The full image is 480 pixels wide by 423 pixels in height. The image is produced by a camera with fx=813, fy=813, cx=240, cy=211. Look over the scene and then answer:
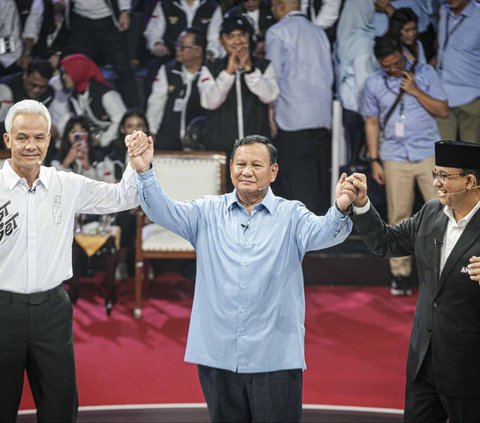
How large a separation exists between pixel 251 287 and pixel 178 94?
171 inches

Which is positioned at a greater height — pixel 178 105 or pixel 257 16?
pixel 257 16

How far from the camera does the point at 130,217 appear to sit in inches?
285

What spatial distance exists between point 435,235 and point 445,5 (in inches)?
169

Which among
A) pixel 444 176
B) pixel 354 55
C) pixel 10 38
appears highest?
pixel 10 38

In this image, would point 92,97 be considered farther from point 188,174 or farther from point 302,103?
point 302,103

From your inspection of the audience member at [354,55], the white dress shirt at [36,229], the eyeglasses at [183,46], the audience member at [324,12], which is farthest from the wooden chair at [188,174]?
the white dress shirt at [36,229]

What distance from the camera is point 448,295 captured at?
10.0 feet

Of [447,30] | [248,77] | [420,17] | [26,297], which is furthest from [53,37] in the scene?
[26,297]

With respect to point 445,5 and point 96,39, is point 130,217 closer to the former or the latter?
point 96,39

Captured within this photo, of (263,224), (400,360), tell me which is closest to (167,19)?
(400,360)

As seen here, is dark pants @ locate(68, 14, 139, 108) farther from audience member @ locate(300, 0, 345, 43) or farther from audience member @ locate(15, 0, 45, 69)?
audience member @ locate(300, 0, 345, 43)

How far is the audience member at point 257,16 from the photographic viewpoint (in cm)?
703

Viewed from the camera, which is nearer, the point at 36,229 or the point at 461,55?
the point at 36,229

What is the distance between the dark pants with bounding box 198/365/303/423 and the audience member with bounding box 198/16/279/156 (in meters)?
4.22
